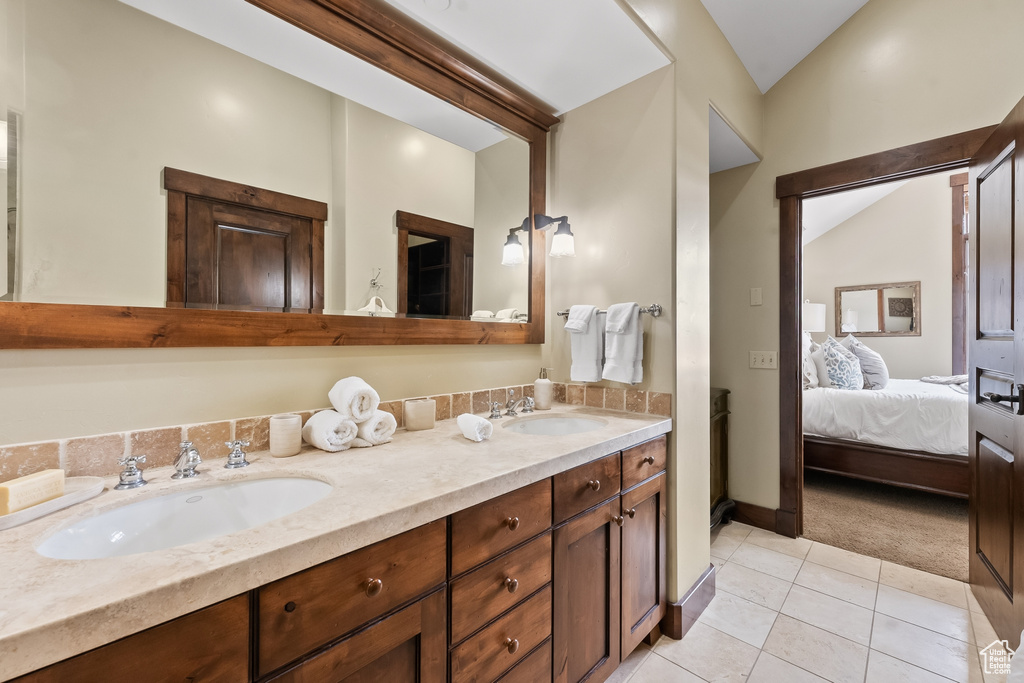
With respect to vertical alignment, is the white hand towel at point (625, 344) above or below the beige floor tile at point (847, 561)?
above

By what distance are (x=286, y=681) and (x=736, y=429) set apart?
2651 mm

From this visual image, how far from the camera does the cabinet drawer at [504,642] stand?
36.9 inches

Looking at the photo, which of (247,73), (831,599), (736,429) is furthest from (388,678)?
(736,429)

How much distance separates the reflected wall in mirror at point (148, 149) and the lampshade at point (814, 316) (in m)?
5.27

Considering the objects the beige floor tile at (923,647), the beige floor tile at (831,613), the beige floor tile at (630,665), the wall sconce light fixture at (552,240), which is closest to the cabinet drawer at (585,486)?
the beige floor tile at (630,665)

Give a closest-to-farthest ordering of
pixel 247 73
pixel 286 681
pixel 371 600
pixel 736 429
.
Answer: pixel 286 681
pixel 371 600
pixel 247 73
pixel 736 429

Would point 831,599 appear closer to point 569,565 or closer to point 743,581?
point 743,581

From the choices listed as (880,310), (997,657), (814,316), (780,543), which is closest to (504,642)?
(997,657)

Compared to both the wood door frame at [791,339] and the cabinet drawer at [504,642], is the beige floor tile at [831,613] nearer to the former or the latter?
the wood door frame at [791,339]

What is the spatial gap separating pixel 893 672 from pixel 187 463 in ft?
7.46

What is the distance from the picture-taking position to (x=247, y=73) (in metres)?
1.18

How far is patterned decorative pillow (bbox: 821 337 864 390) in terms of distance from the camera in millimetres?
3436

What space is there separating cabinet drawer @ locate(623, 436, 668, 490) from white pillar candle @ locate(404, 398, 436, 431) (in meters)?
0.67

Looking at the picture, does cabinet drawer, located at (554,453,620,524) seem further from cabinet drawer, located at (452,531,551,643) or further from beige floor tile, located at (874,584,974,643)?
beige floor tile, located at (874,584,974,643)
